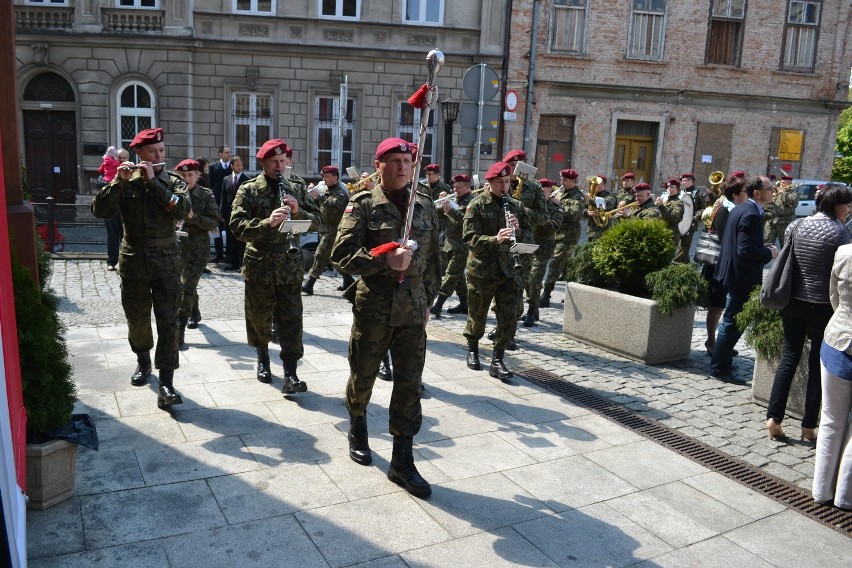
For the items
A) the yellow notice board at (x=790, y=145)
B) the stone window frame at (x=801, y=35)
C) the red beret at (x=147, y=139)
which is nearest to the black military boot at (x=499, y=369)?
the red beret at (x=147, y=139)

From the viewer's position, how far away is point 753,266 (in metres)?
7.56

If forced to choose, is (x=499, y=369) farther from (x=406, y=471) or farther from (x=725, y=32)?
(x=725, y=32)

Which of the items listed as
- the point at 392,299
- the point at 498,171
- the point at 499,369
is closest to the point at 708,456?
the point at 499,369

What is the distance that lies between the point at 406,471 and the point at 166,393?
230cm

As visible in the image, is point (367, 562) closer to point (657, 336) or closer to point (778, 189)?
point (657, 336)

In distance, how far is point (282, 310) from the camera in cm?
655

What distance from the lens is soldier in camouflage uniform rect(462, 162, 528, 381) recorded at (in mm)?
7242

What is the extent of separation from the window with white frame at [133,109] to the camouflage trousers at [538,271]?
1499 centimetres

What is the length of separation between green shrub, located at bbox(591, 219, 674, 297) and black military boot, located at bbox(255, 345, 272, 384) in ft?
13.3

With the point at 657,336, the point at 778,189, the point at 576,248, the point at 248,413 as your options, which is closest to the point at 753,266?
the point at 657,336

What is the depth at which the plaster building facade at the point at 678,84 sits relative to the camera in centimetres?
2264

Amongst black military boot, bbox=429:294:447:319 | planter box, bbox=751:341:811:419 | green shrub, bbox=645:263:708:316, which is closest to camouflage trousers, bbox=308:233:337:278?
black military boot, bbox=429:294:447:319

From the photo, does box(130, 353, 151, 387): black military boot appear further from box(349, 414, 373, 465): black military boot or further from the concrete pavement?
Answer: box(349, 414, 373, 465): black military boot

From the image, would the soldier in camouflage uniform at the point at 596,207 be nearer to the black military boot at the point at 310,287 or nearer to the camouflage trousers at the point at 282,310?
the black military boot at the point at 310,287
